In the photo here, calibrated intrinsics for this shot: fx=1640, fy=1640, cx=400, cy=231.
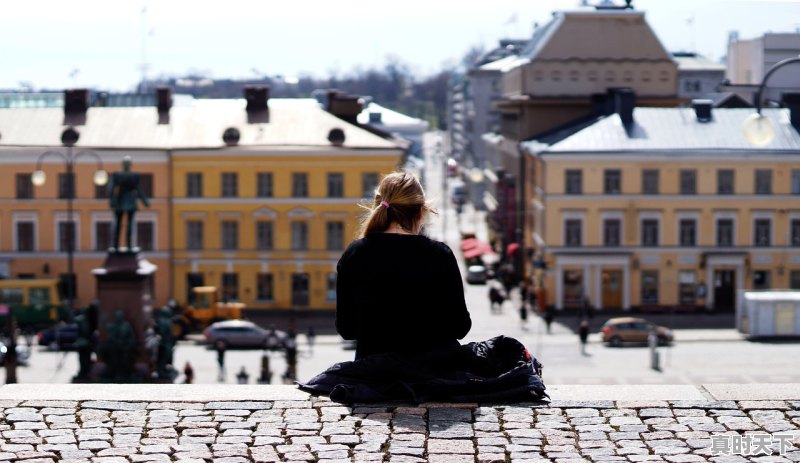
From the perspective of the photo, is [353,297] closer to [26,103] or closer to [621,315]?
[26,103]

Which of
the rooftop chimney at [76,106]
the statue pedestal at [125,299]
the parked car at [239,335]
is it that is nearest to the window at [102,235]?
the rooftop chimney at [76,106]

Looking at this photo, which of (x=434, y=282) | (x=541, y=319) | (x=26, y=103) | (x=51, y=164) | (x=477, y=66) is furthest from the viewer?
(x=477, y=66)

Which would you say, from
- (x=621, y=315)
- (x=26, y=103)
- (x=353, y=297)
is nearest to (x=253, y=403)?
(x=353, y=297)

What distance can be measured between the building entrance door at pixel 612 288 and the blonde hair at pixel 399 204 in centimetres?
3396

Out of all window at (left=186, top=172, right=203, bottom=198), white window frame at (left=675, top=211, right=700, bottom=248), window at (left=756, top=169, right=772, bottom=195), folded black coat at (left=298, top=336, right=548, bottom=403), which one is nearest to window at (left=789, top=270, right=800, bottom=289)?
window at (left=756, top=169, right=772, bottom=195)

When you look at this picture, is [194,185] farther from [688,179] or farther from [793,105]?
[793,105]

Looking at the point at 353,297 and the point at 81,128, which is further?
the point at 81,128

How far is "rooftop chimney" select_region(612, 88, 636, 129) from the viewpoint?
44.0 m

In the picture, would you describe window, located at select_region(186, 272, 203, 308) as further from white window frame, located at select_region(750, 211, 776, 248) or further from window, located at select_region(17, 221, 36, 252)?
white window frame, located at select_region(750, 211, 776, 248)

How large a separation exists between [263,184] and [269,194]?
0.33 meters

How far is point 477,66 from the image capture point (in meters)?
72.5

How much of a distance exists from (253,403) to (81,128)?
34.4m

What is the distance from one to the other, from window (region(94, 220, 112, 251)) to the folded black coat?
3471 cm

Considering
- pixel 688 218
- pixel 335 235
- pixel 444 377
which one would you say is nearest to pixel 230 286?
pixel 335 235
